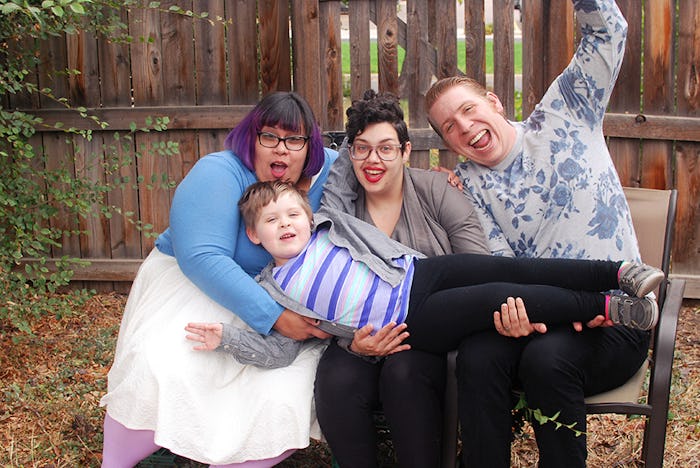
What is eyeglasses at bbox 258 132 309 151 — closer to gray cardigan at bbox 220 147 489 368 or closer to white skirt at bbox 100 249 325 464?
gray cardigan at bbox 220 147 489 368

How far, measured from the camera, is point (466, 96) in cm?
326

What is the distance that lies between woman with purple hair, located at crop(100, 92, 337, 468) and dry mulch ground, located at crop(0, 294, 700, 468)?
481 mm

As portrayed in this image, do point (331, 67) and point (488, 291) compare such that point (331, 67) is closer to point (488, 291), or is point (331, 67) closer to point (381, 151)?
point (381, 151)

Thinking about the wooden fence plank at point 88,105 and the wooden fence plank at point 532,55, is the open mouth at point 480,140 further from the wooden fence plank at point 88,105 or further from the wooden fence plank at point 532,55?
the wooden fence plank at point 88,105

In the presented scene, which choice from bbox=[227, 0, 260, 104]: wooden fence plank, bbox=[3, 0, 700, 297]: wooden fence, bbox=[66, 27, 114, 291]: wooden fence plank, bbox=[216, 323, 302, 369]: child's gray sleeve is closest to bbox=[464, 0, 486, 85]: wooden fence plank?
bbox=[3, 0, 700, 297]: wooden fence

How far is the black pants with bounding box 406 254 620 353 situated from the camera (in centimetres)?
281

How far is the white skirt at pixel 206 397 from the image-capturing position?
9.37 ft

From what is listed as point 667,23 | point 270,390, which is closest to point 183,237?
point 270,390

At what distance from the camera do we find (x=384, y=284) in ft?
9.70

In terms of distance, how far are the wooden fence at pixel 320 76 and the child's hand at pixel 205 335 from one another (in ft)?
6.25

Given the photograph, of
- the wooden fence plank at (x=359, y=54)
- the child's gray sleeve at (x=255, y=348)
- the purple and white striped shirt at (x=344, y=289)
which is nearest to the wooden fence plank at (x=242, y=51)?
the wooden fence plank at (x=359, y=54)

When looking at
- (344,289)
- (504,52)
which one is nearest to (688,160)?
(504,52)

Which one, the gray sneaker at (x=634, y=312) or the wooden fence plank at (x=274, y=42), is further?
the wooden fence plank at (x=274, y=42)

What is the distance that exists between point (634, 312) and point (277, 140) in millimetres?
1377
